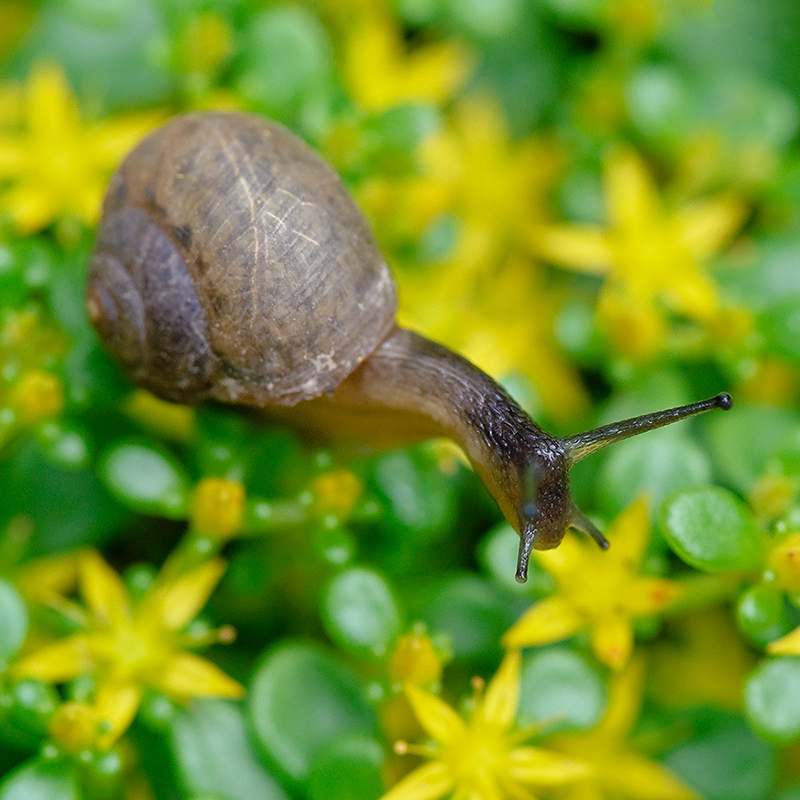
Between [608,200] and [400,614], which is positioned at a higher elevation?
[608,200]

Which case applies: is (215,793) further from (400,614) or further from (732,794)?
(732,794)

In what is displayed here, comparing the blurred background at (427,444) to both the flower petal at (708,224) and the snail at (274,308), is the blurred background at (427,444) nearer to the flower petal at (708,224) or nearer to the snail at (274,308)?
the flower petal at (708,224)

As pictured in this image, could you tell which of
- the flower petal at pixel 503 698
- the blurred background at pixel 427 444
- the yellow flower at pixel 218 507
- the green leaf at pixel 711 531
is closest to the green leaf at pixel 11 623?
the blurred background at pixel 427 444

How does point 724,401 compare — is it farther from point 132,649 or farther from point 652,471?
point 132,649

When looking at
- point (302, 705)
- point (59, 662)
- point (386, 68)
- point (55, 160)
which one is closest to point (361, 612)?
point (302, 705)

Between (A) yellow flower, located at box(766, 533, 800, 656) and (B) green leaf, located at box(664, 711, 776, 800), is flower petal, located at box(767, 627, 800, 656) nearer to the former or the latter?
(A) yellow flower, located at box(766, 533, 800, 656)

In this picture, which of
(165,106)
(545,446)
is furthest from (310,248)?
(165,106)
